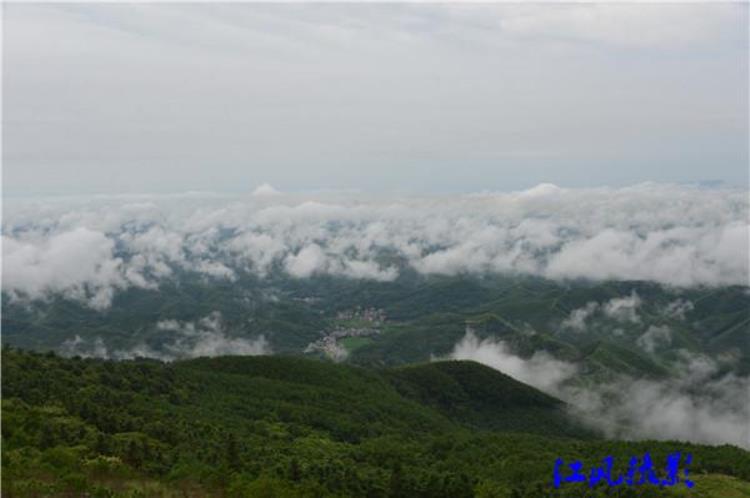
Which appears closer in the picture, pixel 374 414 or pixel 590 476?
pixel 590 476

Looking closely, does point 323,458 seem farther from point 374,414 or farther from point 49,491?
point 374,414

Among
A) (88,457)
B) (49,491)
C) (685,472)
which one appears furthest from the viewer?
(685,472)

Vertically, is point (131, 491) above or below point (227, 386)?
above

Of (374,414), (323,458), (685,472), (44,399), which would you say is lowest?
(374,414)

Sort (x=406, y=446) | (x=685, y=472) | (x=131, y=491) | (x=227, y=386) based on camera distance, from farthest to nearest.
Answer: (x=227, y=386) → (x=406, y=446) → (x=685, y=472) → (x=131, y=491)

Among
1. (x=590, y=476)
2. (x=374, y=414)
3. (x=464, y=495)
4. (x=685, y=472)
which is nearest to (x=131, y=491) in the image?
(x=464, y=495)

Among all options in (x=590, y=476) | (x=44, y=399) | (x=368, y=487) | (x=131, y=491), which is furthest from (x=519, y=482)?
(x=44, y=399)
